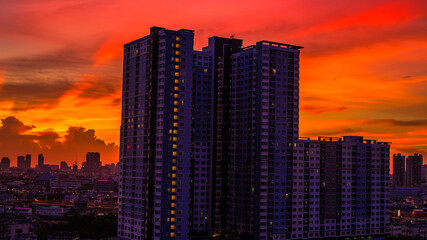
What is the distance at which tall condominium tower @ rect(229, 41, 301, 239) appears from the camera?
15350 cm

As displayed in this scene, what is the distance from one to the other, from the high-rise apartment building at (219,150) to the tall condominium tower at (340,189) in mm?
450

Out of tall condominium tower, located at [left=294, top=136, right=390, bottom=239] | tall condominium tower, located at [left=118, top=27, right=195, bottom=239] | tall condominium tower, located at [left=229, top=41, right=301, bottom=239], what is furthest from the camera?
tall condominium tower, located at [left=294, top=136, right=390, bottom=239]

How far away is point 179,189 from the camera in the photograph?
451ft

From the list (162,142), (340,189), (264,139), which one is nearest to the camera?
(162,142)

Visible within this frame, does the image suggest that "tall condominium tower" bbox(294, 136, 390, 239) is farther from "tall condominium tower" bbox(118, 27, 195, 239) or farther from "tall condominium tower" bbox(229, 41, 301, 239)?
"tall condominium tower" bbox(118, 27, 195, 239)

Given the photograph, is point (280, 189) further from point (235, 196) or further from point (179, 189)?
point (179, 189)

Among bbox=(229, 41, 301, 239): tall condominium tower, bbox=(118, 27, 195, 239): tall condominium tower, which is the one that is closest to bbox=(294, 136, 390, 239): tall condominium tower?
bbox=(229, 41, 301, 239): tall condominium tower

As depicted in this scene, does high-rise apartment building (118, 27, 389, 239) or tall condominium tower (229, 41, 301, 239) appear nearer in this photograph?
high-rise apartment building (118, 27, 389, 239)

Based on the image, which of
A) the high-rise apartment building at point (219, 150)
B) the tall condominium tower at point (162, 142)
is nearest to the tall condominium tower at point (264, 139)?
the high-rise apartment building at point (219, 150)

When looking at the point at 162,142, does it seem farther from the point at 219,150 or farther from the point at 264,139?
the point at 264,139

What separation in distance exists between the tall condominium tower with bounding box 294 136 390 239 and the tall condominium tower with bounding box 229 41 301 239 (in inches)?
192

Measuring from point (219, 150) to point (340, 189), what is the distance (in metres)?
41.4

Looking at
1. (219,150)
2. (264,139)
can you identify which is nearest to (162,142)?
(219,150)

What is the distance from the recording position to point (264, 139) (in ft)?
506
